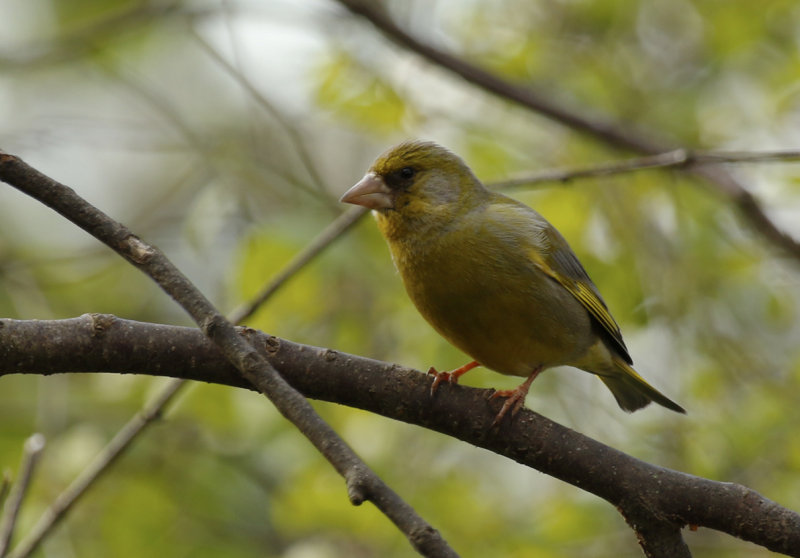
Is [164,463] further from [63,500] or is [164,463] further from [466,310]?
[466,310]

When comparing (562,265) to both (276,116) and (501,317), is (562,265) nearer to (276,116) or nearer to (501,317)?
(501,317)

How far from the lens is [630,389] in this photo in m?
4.83

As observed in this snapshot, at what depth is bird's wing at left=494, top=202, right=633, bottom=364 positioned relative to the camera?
13.7 feet

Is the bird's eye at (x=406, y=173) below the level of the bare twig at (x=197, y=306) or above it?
above

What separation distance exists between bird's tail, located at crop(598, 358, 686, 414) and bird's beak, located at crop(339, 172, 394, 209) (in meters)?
1.38

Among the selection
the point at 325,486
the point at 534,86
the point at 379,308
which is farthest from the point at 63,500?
the point at 534,86

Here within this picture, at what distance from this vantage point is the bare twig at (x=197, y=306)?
200cm

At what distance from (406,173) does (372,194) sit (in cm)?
25

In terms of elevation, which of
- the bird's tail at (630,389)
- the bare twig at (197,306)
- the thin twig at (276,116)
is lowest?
the bare twig at (197,306)

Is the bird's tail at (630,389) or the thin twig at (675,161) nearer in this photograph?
the thin twig at (675,161)

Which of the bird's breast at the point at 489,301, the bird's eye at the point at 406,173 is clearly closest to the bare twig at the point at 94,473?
the bird's breast at the point at 489,301

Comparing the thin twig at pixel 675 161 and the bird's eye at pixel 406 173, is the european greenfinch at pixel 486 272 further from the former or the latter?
the thin twig at pixel 675 161

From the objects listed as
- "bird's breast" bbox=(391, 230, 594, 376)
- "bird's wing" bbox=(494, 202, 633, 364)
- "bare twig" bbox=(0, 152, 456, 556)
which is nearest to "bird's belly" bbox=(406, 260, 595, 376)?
"bird's breast" bbox=(391, 230, 594, 376)

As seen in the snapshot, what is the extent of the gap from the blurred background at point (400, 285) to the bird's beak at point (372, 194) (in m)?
0.61
